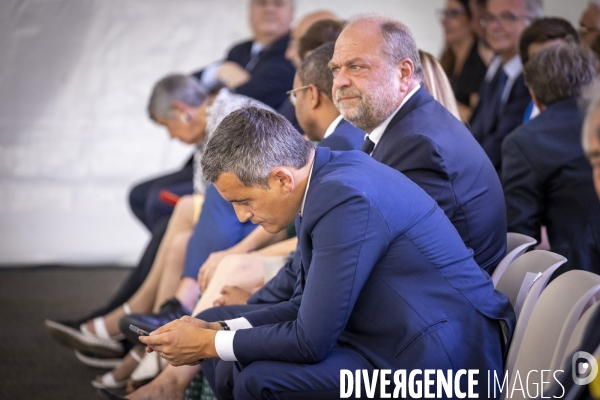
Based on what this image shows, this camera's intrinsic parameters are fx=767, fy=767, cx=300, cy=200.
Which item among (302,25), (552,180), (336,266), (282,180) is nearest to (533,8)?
(302,25)

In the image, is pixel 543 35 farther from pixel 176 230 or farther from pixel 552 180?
pixel 176 230

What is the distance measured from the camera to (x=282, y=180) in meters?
1.76

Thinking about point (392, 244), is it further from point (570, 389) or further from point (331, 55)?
point (331, 55)

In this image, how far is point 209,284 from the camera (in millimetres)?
2648

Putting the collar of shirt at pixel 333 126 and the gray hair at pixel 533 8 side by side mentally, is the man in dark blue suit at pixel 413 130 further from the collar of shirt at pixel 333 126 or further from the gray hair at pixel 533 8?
the gray hair at pixel 533 8

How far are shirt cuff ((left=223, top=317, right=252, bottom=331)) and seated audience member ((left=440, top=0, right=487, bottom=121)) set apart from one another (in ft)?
8.82

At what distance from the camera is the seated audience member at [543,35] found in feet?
10.4

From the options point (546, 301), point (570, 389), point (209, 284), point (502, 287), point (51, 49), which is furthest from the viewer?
point (51, 49)

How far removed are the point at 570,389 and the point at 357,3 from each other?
4308 millimetres

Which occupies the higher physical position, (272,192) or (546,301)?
(272,192)

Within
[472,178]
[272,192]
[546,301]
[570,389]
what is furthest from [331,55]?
[570,389]

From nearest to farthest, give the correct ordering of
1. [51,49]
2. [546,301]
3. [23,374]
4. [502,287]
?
[546,301] → [502,287] → [23,374] → [51,49]

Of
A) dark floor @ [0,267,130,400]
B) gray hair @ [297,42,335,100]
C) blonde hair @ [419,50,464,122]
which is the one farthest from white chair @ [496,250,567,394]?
dark floor @ [0,267,130,400]

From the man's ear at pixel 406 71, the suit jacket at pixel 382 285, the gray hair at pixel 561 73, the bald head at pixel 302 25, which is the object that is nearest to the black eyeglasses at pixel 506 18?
the bald head at pixel 302 25
